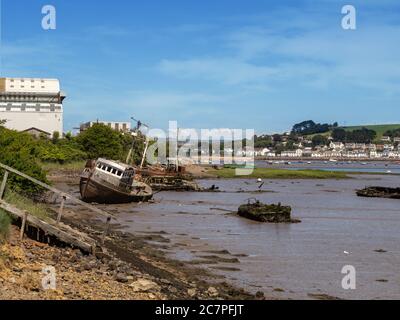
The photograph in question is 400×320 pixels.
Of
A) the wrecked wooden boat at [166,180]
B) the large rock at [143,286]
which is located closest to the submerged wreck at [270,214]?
the large rock at [143,286]

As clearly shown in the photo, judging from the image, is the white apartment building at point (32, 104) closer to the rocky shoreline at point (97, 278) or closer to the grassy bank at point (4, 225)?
the rocky shoreline at point (97, 278)

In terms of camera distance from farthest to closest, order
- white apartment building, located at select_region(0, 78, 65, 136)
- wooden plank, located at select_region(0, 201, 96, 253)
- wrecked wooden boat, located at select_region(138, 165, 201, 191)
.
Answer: white apartment building, located at select_region(0, 78, 65, 136) → wrecked wooden boat, located at select_region(138, 165, 201, 191) → wooden plank, located at select_region(0, 201, 96, 253)

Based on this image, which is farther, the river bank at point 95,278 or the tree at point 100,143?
the tree at point 100,143

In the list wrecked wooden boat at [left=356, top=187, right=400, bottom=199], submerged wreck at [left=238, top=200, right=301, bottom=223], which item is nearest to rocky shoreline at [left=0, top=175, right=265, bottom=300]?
submerged wreck at [left=238, top=200, right=301, bottom=223]

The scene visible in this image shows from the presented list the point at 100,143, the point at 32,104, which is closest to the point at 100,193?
the point at 100,143

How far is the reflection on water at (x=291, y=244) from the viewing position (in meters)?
20.7

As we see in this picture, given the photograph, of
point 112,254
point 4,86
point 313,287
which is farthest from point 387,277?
point 4,86

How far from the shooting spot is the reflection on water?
20734 mm

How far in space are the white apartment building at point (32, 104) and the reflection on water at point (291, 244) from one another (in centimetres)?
8926

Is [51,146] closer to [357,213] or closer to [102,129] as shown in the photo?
[102,129]

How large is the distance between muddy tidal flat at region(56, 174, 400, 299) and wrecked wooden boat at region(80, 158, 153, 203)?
1.92 m

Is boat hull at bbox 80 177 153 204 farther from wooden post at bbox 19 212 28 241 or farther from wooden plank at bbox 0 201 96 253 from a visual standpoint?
wooden post at bbox 19 212 28 241

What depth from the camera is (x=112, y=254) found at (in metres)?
20.0

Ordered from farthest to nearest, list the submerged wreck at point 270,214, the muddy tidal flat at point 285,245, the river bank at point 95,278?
the submerged wreck at point 270,214
the muddy tidal flat at point 285,245
the river bank at point 95,278
